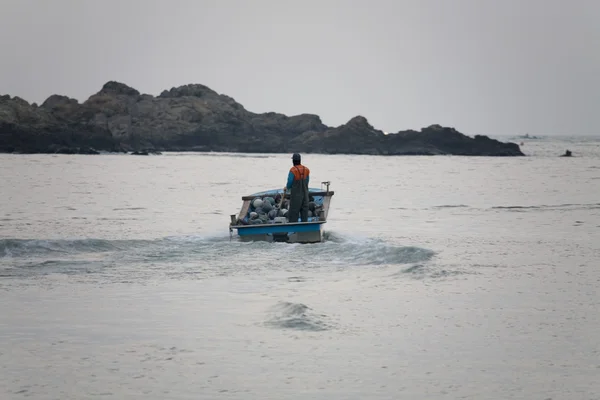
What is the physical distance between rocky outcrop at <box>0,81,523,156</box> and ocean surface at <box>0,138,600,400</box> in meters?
109

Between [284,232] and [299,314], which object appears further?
[284,232]

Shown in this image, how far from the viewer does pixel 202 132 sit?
536 feet

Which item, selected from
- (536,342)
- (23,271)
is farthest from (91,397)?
(23,271)

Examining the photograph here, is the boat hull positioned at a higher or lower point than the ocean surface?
higher

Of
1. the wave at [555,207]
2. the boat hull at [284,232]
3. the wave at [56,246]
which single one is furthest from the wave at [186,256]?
the wave at [555,207]

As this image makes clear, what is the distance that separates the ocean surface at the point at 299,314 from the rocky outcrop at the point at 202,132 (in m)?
109

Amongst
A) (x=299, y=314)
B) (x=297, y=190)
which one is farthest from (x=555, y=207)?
(x=299, y=314)

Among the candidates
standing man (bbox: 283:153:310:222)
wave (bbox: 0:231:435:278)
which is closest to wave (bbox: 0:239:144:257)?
wave (bbox: 0:231:435:278)

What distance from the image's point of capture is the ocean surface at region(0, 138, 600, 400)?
9344 millimetres

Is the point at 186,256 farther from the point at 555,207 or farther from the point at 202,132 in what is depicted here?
the point at 202,132

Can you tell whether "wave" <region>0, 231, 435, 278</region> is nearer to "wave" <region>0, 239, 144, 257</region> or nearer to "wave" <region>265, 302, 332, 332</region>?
"wave" <region>0, 239, 144, 257</region>

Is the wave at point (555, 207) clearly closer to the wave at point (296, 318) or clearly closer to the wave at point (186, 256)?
the wave at point (186, 256)

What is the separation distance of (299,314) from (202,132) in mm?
152579

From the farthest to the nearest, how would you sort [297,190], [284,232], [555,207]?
[555,207] < [297,190] < [284,232]
